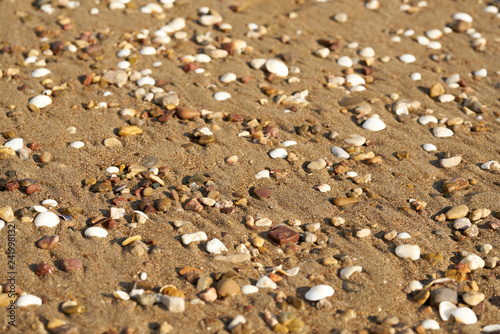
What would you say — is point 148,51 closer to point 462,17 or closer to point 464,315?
point 462,17

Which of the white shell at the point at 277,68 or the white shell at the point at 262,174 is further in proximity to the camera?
the white shell at the point at 277,68

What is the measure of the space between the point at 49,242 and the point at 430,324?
201 centimetres

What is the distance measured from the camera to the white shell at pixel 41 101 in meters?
4.18

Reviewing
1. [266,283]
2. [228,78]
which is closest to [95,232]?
[266,283]

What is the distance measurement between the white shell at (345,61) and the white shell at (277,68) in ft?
1.86

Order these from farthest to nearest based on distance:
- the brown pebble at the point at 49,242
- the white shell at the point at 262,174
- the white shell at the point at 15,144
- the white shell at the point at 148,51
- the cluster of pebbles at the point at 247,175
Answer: the white shell at the point at 148,51 < the white shell at the point at 15,144 < the white shell at the point at 262,174 < the brown pebble at the point at 49,242 < the cluster of pebbles at the point at 247,175

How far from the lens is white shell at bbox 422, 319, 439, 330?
8.30 feet

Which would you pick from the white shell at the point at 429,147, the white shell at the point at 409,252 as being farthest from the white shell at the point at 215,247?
the white shell at the point at 429,147

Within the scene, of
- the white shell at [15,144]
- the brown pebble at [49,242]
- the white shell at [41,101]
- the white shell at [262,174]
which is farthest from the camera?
the white shell at [41,101]

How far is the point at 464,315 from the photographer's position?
8.45 ft

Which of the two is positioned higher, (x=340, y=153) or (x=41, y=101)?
(x=340, y=153)

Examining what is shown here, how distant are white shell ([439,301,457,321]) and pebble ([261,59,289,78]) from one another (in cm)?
268

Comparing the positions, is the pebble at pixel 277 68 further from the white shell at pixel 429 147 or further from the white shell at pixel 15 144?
the white shell at pixel 15 144

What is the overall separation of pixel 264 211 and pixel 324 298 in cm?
79
